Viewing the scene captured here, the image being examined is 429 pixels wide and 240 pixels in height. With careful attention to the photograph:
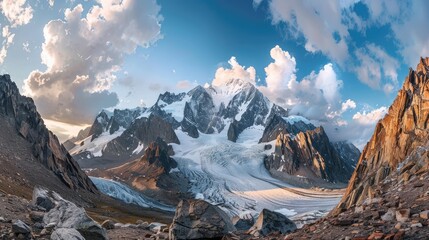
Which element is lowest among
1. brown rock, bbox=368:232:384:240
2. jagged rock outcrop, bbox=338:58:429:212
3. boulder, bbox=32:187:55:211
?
boulder, bbox=32:187:55:211

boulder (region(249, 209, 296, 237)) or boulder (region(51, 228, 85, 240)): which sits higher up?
boulder (region(249, 209, 296, 237))

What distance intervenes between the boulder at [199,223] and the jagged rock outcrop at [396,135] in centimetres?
7014

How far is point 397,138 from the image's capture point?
116312mm

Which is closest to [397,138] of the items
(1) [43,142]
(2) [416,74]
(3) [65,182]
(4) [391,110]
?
(4) [391,110]

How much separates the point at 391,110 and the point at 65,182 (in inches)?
5441

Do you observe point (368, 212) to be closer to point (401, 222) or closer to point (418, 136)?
point (401, 222)

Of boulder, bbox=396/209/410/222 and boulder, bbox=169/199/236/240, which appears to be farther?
boulder, bbox=169/199/236/240

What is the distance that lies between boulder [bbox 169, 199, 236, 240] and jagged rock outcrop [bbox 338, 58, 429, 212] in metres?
70.1

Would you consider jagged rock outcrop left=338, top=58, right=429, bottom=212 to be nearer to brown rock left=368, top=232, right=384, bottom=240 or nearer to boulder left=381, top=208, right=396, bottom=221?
boulder left=381, top=208, right=396, bottom=221

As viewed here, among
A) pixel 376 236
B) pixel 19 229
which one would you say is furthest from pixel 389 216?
pixel 19 229

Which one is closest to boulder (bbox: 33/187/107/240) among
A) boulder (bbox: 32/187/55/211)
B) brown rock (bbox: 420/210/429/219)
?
boulder (bbox: 32/187/55/211)

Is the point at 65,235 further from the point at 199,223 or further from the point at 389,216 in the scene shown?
the point at 389,216

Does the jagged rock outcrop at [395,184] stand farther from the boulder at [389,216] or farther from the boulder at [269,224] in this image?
the boulder at [269,224]

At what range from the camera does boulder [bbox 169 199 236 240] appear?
24562mm
